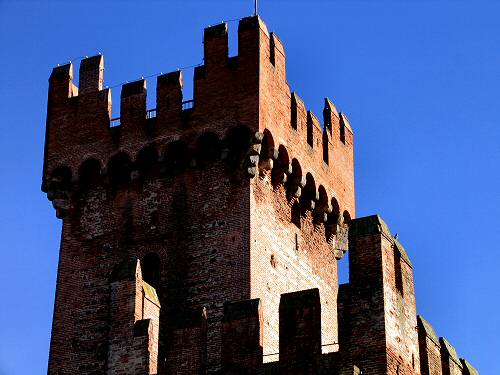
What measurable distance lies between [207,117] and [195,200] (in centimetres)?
217

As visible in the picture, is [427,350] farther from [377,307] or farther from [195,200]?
[195,200]

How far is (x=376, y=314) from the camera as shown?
26641 mm

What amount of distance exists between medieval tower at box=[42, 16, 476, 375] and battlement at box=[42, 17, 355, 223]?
0.14 feet

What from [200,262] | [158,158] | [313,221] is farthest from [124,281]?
[313,221]

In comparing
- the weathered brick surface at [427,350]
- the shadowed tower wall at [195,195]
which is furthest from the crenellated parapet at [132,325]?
the weathered brick surface at [427,350]

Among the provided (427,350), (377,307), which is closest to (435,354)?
(427,350)

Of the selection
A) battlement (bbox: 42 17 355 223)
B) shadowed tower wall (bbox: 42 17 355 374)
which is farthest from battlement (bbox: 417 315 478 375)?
battlement (bbox: 42 17 355 223)

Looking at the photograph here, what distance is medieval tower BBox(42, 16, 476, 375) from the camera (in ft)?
112

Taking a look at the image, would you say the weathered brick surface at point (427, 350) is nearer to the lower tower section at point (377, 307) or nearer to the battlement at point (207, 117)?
the lower tower section at point (377, 307)

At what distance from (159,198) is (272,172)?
296 centimetres

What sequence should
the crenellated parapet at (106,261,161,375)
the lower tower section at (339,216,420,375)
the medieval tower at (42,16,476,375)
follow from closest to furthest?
the lower tower section at (339,216,420,375), the crenellated parapet at (106,261,161,375), the medieval tower at (42,16,476,375)

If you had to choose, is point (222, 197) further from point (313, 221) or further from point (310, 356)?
point (310, 356)

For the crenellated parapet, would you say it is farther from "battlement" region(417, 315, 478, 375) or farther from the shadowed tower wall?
"battlement" region(417, 315, 478, 375)

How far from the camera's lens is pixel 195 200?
35.6 metres
